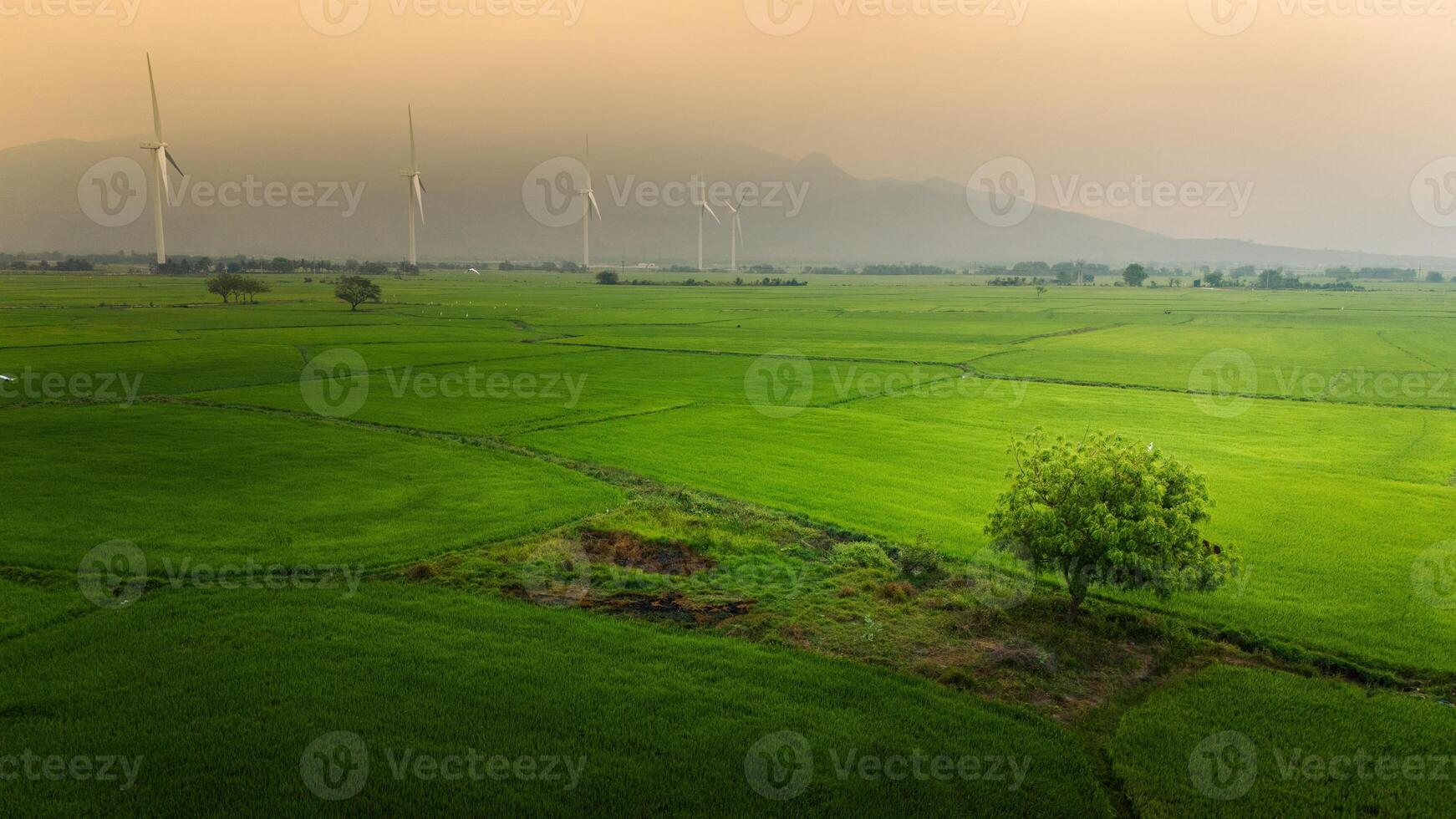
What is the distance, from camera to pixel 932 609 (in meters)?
16.0

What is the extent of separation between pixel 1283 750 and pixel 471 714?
11.1 m

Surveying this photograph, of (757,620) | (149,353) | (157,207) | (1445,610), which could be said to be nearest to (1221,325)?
(1445,610)

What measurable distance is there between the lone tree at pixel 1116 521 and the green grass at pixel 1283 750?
1904 millimetres

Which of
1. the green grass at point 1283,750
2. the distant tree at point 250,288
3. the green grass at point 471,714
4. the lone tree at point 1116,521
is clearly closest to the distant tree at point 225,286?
the distant tree at point 250,288

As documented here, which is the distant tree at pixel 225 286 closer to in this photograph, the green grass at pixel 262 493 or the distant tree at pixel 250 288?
the distant tree at pixel 250 288

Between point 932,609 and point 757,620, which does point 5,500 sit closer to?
point 757,620

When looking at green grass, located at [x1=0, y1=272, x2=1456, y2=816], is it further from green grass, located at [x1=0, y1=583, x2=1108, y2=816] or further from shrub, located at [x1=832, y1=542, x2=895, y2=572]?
shrub, located at [x1=832, y1=542, x2=895, y2=572]

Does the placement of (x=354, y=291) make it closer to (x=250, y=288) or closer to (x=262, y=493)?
(x=250, y=288)


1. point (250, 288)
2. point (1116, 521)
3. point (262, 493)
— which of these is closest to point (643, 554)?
point (1116, 521)

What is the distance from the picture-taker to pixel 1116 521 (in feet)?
46.0

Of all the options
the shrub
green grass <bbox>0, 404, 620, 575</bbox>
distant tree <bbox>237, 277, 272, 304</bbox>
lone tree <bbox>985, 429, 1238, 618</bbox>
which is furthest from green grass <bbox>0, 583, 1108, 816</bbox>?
distant tree <bbox>237, 277, 272, 304</bbox>

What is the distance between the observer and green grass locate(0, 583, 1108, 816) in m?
10.0

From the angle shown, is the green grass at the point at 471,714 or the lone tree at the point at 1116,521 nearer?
the green grass at the point at 471,714

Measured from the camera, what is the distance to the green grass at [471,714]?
10031mm
